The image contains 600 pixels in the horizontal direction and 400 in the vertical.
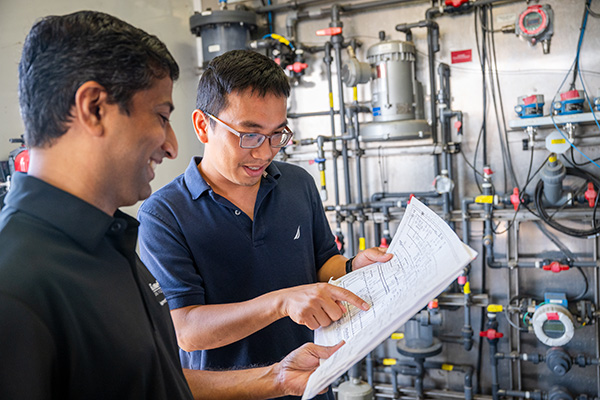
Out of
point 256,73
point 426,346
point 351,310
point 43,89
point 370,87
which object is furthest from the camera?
point 370,87

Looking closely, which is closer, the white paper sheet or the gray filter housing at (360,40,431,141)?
the white paper sheet

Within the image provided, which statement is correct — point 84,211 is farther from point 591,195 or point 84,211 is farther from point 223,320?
point 591,195

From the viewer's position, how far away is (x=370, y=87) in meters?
3.20

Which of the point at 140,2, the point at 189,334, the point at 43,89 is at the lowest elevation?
the point at 189,334

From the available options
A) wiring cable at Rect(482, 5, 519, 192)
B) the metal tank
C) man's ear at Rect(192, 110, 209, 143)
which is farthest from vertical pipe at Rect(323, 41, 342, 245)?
man's ear at Rect(192, 110, 209, 143)

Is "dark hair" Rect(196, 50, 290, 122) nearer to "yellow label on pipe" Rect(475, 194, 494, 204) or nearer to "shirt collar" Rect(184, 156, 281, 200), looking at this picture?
"shirt collar" Rect(184, 156, 281, 200)

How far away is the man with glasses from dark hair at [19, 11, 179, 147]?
1.73 feet

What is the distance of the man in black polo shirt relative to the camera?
2.01 ft

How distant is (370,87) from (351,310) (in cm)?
236

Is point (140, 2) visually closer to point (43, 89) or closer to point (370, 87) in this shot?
point (370, 87)

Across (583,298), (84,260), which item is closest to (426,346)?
(583,298)

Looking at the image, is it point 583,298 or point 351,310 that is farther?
point 583,298

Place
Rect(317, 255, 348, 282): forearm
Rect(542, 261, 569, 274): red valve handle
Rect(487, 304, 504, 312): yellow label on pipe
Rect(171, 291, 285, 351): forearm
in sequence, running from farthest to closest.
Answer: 1. Rect(487, 304, 504, 312): yellow label on pipe
2. Rect(542, 261, 569, 274): red valve handle
3. Rect(317, 255, 348, 282): forearm
4. Rect(171, 291, 285, 351): forearm

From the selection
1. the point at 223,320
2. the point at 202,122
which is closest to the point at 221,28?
the point at 202,122
